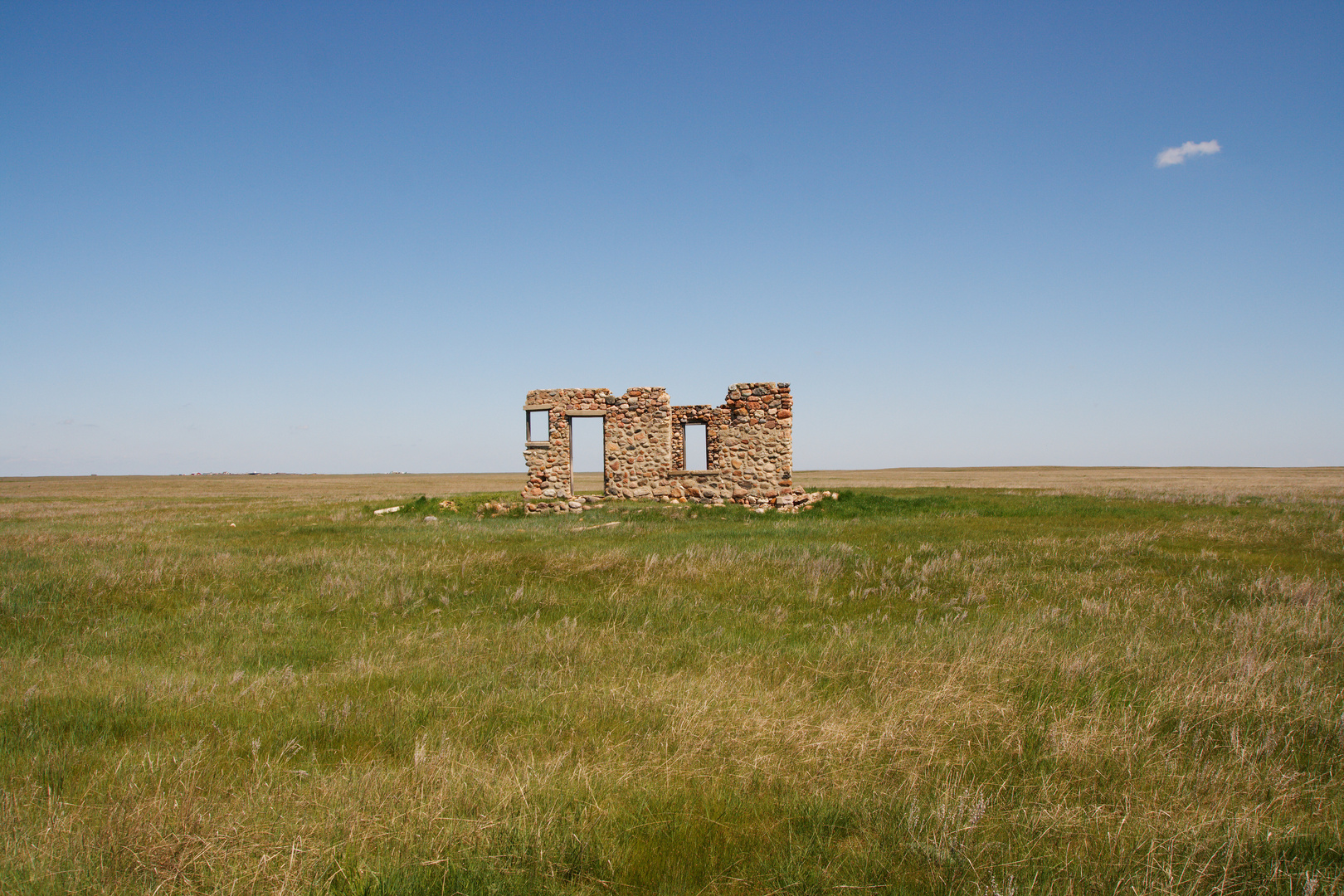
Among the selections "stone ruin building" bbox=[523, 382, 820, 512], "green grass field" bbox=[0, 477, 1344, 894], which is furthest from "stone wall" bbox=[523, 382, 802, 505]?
"green grass field" bbox=[0, 477, 1344, 894]

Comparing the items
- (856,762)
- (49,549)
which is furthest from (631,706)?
(49,549)

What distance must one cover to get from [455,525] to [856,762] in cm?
1535

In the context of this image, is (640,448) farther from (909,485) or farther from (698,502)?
(909,485)

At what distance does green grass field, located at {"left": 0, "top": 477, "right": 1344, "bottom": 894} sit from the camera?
2.94 metres

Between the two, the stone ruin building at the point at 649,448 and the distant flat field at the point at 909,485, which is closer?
the stone ruin building at the point at 649,448

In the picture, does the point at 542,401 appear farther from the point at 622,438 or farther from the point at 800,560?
the point at 800,560

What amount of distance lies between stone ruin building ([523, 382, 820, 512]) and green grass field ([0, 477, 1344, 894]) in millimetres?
13415

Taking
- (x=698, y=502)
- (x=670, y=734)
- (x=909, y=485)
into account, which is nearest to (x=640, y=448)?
(x=698, y=502)

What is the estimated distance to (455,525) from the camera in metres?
17.7

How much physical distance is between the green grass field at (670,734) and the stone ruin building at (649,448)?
13.4m

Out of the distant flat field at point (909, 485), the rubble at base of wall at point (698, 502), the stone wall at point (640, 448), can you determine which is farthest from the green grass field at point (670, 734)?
the distant flat field at point (909, 485)

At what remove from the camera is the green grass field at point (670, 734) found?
9.66 feet

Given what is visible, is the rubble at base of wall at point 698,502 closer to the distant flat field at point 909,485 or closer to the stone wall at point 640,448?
the stone wall at point 640,448

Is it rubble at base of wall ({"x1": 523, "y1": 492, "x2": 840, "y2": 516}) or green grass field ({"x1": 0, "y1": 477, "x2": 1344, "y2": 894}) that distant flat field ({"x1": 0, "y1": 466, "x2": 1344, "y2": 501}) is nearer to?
rubble at base of wall ({"x1": 523, "y1": 492, "x2": 840, "y2": 516})
